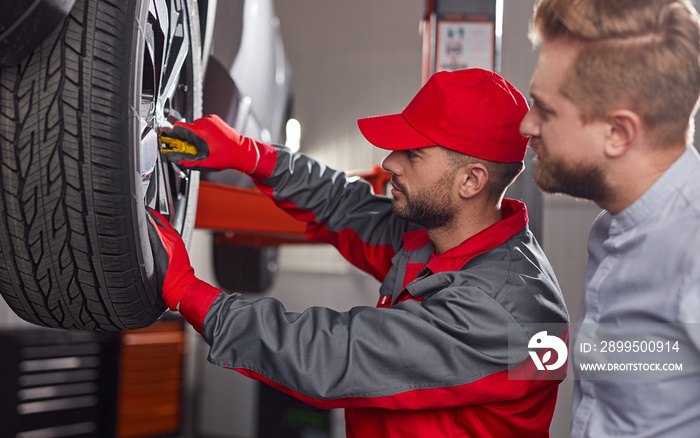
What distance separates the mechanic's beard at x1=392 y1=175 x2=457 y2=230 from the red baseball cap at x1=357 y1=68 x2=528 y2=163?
0.29 feet

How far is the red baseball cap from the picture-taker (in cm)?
126

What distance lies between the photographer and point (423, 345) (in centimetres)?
109

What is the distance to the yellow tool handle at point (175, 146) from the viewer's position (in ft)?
3.97

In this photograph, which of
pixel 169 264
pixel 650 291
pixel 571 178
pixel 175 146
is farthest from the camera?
pixel 175 146

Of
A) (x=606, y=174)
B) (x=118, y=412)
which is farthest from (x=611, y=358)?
(x=118, y=412)

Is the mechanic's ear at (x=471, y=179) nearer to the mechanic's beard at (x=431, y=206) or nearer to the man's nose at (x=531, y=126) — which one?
the mechanic's beard at (x=431, y=206)

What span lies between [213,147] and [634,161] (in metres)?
0.79

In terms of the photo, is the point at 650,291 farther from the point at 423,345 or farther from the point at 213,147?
the point at 213,147

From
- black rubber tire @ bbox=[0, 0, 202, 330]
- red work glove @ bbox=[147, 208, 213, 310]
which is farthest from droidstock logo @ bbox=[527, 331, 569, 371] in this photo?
black rubber tire @ bbox=[0, 0, 202, 330]

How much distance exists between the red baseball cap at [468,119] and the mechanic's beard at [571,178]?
8.1 inches

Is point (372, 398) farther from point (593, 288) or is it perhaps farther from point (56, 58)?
point (56, 58)

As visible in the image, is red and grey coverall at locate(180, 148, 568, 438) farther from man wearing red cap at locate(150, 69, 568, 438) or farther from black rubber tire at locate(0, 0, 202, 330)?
black rubber tire at locate(0, 0, 202, 330)

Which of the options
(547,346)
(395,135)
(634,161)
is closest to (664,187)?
(634,161)

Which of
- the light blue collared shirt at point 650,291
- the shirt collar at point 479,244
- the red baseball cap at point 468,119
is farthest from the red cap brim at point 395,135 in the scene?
the light blue collared shirt at point 650,291
